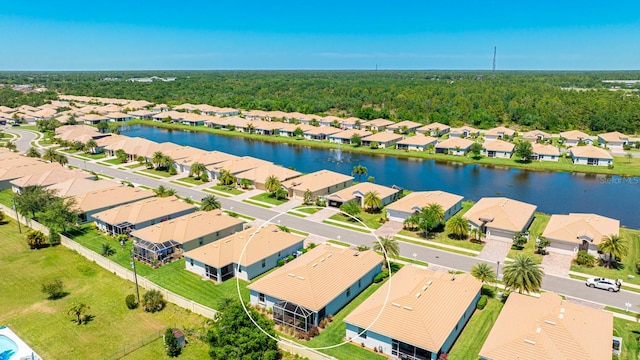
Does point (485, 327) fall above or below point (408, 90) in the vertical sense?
below

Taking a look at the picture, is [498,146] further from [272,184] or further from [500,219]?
[272,184]

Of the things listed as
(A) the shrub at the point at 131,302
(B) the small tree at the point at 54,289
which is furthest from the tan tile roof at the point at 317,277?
(B) the small tree at the point at 54,289

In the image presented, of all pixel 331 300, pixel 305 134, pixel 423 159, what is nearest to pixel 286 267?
pixel 331 300

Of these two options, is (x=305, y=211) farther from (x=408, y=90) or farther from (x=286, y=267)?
(x=408, y=90)

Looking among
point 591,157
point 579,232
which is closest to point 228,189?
point 579,232

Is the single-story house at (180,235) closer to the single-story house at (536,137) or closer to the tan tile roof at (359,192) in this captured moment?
the tan tile roof at (359,192)

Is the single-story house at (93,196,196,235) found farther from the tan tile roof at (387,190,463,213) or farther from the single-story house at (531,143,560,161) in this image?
the single-story house at (531,143,560,161)

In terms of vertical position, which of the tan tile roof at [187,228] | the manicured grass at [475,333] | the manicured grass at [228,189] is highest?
the tan tile roof at [187,228]

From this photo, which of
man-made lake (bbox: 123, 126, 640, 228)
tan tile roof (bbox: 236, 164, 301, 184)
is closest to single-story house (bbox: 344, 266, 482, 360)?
tan tile roof (bbox: 236, 164, 301, 184)
